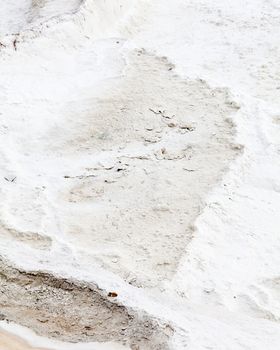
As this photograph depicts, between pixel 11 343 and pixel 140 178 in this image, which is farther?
pixel 140 178

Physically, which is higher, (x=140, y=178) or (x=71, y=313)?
(x=71, y=313)

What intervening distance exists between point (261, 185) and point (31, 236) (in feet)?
7.77

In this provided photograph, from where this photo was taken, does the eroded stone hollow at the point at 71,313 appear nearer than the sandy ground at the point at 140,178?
Yes

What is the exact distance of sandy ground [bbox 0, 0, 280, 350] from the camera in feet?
15.1

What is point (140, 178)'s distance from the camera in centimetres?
633

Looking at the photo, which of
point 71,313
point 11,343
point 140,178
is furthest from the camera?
point 140,178

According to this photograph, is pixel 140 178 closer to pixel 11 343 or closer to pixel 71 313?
pixel 71 313

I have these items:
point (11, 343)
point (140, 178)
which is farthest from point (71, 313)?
point (140, 178)

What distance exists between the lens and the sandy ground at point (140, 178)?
181 inches

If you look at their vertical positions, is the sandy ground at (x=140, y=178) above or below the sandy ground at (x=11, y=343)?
below

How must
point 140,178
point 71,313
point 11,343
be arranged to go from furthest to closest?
point 140,178 → point 71,313 → point 11,343

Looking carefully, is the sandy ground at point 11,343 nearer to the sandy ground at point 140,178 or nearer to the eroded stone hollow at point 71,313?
the sandy ground at point 140,178

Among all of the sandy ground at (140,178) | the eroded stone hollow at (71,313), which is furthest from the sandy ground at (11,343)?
the eroded stone hollow at (71,313)

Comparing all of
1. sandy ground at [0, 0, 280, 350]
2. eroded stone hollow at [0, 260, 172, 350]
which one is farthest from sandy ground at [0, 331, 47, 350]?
eroded stone hollow at [0, 260, 172, 350]
